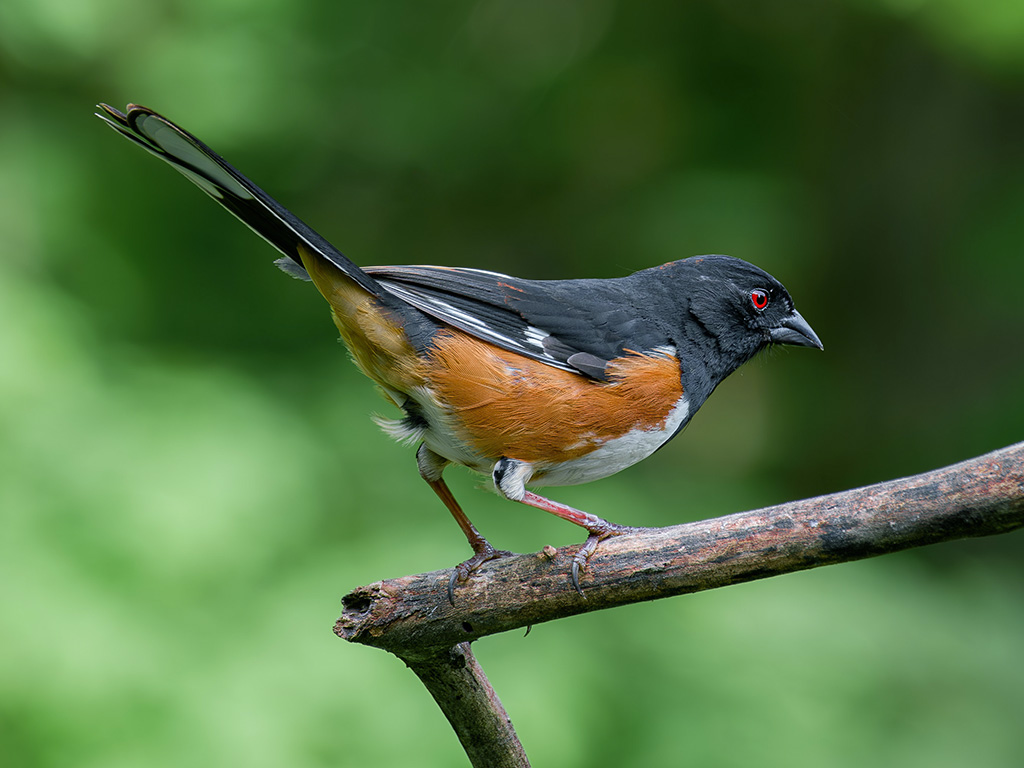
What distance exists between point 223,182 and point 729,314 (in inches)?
71.5

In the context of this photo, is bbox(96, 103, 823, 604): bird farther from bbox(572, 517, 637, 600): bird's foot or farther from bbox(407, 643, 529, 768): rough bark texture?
bbox(407, 643, 529, 768): rough bark texture

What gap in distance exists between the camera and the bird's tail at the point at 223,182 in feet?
8.11

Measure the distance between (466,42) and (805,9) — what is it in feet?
7.47

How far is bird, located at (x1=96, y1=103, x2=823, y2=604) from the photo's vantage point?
2912 mm

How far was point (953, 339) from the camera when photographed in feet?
21.3

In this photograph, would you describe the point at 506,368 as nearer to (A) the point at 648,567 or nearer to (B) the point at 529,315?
(B) the point at 529,315

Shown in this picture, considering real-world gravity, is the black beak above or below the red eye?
below

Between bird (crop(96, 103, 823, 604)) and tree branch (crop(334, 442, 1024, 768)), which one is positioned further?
bird (crop(96, 103, 823, 604))

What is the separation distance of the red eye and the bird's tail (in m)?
1.39

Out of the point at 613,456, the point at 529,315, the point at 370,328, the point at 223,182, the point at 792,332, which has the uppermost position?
the point at 223,182

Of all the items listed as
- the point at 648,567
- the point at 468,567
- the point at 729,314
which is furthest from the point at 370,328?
the point at 729,314

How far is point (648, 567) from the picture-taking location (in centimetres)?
241

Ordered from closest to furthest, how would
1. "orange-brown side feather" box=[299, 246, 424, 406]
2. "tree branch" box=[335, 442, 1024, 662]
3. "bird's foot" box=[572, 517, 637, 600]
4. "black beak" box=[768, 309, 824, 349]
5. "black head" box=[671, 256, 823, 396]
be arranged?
"tree branch" box=[335, 442, 1024, 662] → "bird's foot" box=[572, 517, 637, 600] → "orange-brown side feather" box=[299, 246, 424, 406] → "black head" box=[671, 256, 823, 396] → "black beak" box=[768, 309, 824, 349]

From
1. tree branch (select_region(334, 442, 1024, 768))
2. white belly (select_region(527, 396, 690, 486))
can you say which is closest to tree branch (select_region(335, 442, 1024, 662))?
tree branch (select_region(334, 442, 1024, 768))
